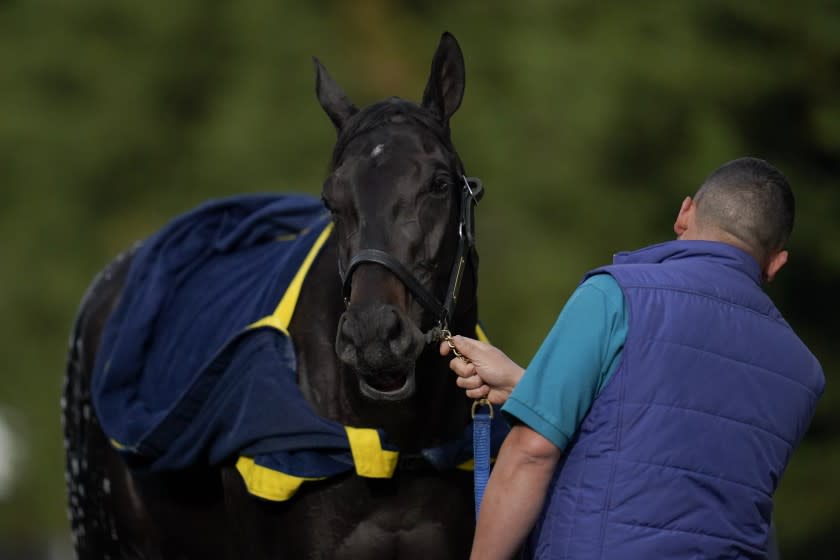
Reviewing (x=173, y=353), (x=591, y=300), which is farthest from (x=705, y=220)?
(x=173, y=353)

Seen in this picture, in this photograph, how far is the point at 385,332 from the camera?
387cm

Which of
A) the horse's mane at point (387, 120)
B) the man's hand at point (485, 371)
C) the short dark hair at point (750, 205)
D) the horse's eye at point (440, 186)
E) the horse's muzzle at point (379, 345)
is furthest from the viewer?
the horse's mane at point (387, 120)

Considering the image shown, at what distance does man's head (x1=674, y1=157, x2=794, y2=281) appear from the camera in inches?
134

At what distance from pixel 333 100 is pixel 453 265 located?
0.84m

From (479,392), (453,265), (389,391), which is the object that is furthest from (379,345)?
(453,265)

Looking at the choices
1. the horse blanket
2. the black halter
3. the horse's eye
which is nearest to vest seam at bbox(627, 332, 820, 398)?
the black halter

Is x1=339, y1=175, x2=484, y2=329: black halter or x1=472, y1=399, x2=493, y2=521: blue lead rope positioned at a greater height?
x1=339, y1=175, x2=484, y2=329: black halter

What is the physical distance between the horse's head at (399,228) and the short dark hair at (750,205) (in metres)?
1.00

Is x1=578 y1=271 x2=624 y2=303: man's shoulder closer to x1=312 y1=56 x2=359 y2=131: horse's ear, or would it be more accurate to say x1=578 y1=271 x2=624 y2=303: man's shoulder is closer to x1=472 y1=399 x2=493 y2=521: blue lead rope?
x1=472 y1=399 x2=493 y2=521: blue lead rope

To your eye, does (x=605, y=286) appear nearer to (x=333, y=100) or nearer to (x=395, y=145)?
(x=395, y=145)

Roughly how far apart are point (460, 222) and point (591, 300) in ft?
4.10

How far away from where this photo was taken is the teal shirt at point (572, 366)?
10.4 feet

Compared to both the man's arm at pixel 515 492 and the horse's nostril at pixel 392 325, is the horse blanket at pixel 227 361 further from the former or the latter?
the man's arm at pixel 515 492

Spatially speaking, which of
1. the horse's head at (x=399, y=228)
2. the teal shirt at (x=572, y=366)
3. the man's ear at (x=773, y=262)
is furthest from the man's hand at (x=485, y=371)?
the man's ear at (x=773, y=262)
